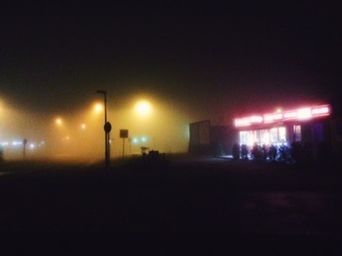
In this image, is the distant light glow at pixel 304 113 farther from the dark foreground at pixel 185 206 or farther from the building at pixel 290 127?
the dark foreground at pixel 185 206

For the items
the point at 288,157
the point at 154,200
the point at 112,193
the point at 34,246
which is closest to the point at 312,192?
the point at 154,200

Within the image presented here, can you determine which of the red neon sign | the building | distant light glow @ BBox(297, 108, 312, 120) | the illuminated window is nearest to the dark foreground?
the building

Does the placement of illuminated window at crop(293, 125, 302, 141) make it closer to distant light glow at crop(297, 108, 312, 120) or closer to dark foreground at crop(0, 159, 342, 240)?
distant light glow at crop(297, 108, 312, 120)

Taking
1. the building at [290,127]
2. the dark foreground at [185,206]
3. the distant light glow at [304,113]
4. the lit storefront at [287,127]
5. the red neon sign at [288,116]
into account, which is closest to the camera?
the dark foreground at [185,206]

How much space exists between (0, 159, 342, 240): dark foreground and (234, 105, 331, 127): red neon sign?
9.48 meters

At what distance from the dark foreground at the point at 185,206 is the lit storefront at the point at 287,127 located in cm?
955

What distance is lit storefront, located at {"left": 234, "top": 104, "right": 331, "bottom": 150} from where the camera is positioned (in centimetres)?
2647

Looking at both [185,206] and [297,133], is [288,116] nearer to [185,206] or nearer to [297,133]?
[297,133]

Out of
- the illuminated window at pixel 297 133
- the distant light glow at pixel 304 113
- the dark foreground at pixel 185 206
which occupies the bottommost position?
the dark foreground at pixel 185 206

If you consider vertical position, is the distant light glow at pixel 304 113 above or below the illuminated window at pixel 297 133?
above

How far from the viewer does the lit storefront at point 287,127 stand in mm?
26467

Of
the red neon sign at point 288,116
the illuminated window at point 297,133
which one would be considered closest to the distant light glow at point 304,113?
the red neon sign at point 288,116

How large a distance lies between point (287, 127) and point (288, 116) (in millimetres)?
999

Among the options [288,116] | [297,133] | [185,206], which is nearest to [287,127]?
[288,116]
